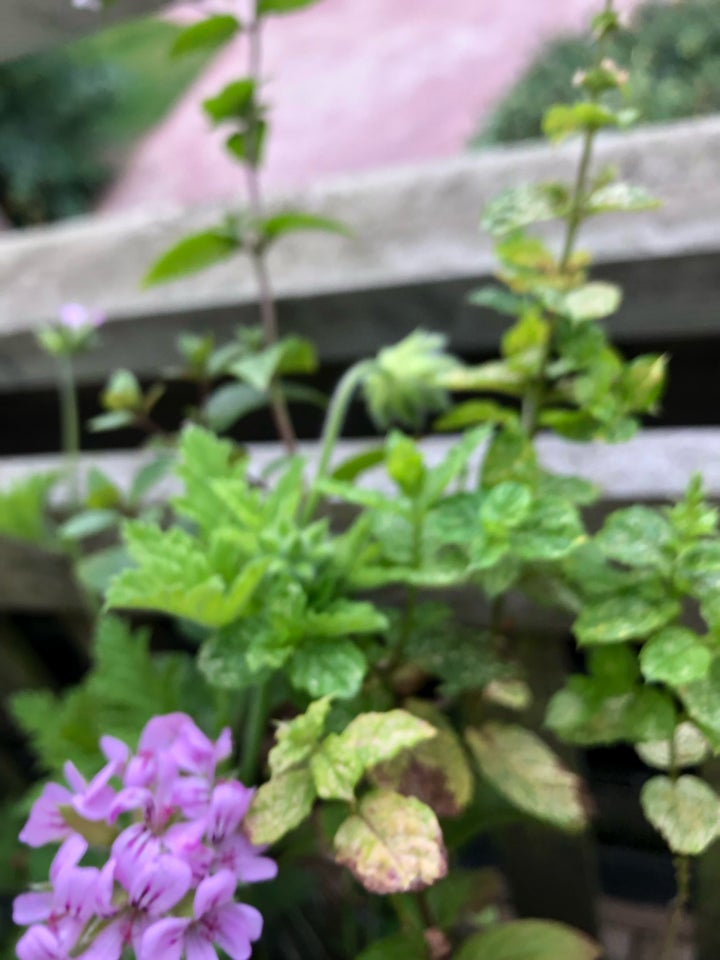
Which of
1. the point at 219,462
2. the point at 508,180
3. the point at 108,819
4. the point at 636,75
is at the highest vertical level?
the point at 636,75

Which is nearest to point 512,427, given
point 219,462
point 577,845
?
point 219,462

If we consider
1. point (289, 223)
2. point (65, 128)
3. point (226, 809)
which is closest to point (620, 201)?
point (289, 223)

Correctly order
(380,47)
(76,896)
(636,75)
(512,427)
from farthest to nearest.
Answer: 1. (380,47)
2. (636,75)
3. (512,427)
4. (76,896)

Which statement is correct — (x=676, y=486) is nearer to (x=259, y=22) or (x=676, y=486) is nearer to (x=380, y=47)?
(x=259, y=22)

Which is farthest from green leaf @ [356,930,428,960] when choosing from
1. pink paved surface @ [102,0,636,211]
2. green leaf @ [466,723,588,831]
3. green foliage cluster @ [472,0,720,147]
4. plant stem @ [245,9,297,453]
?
pink paved surface @ [102,0,636,211]

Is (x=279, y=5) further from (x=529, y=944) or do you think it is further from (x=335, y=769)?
(x=529, y=944)

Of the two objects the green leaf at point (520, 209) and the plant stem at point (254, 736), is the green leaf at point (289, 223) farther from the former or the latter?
the plant stem at point (254, 736)

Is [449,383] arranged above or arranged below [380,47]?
below
